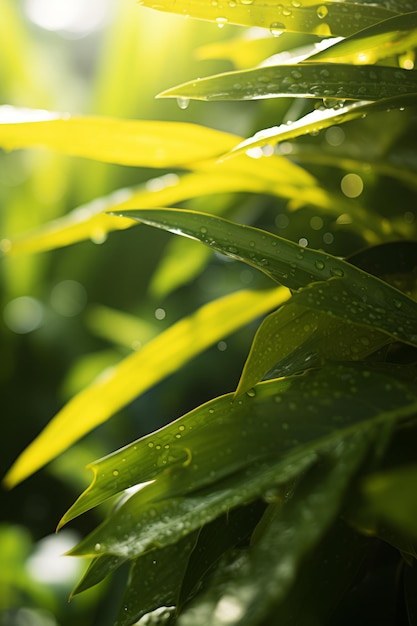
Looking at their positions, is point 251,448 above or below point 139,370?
above

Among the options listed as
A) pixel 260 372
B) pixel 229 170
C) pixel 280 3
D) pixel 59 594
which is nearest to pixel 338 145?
pixel 229 170

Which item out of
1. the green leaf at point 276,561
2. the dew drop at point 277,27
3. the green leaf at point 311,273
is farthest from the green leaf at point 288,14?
the green leaf at point 276,561

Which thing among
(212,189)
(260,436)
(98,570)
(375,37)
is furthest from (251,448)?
(212,189)

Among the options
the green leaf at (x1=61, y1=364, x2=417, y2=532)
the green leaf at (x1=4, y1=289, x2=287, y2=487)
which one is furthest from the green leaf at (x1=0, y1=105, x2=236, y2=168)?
the green leaf at (x1=61, y1=364, x2=417, y2=532)

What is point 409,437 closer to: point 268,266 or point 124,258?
point 268,266

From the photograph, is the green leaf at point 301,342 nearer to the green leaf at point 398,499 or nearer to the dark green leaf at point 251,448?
the dark green leaf at point 251,448

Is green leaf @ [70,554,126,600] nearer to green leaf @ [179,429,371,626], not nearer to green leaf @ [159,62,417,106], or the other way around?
green leaf @ [179,429,371,626]

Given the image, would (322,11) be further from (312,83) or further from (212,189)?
(212,189)
